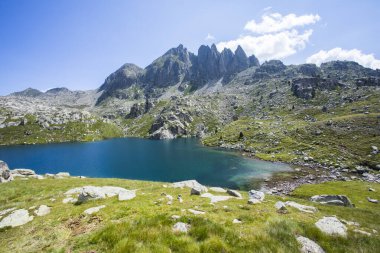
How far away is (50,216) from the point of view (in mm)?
16828

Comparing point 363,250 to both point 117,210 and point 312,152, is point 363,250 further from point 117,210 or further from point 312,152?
point 312,152

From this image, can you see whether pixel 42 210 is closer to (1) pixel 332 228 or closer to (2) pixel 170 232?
(2) pixel 170 232

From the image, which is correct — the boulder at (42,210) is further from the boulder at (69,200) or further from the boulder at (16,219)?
the boulder at (69,200)

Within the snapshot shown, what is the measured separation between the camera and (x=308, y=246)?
9734 mm

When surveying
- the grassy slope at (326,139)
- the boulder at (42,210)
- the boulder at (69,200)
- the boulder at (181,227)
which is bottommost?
the grassy slope at (326,139)

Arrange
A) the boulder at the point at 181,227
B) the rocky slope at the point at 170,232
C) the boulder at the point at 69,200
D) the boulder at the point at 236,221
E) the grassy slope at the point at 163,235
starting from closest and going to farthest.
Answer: the grassy slope at the point at 163,235 < the rocky slope at the point at 170,232 < the boulder at the point at 181,227 < the boulder at the point at 236,221 < the boulder at the point at 69,200

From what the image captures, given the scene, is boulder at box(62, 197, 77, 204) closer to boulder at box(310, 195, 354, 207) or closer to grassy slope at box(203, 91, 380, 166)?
boulder at box(310, 195, 354, 207)

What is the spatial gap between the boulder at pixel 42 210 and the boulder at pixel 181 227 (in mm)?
13677

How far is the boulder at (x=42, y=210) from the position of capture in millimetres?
17836

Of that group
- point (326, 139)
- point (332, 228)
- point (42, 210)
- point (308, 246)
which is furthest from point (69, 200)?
point (326, 139)

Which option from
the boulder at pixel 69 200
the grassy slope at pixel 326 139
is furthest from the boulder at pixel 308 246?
the grassy slope at pixel 326 139

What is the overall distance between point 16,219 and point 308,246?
21147 millimetres

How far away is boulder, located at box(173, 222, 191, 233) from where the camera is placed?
10620mm

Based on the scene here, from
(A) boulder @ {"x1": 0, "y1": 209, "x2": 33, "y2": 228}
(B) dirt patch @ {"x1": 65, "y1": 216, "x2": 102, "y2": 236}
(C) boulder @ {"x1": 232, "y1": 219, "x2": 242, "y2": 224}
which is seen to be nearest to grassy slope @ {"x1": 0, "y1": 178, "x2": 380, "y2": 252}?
(B) dirt patch @ {"x1": 65, "y1": 216, "x2": 102, "y2": 236}
